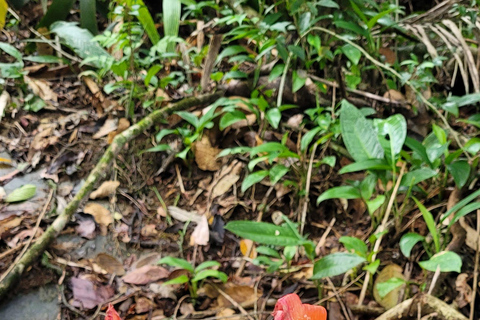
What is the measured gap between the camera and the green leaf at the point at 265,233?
58.4 inches

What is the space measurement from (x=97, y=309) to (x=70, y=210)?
475 mm

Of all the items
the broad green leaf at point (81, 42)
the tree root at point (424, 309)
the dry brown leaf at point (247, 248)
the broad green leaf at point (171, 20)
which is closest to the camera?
the tree root at point (424, 309)

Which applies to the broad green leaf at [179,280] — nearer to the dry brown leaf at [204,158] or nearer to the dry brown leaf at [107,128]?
the dry brown leaf at [204,158]

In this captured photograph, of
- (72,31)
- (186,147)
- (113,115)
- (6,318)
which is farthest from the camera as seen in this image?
(72,31)

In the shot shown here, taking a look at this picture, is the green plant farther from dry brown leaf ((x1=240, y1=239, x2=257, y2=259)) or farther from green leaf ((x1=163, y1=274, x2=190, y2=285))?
dry brown leaf ((x1=240, y1=239, x2=257, y2=259))

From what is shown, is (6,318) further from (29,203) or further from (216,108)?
(216,108)

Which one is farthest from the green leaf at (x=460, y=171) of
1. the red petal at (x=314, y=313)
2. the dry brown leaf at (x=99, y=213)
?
the dry brown leaf at (x=99, y=213)

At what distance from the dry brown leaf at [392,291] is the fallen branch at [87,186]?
4.28 ft

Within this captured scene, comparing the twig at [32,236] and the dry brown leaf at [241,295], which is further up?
the twig at [32,236]

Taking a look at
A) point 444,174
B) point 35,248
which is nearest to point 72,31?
point 35,248

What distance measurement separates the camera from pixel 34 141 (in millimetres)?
2418

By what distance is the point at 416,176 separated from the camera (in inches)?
60.6

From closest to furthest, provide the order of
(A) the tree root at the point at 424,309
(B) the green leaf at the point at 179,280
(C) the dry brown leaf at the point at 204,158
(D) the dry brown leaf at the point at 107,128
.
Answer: (A) the tree root at the point at 424,309 < (B) the green leaf at the point at 179,280 < (C) the dry brown leaf at the point at 204,158 < (D) the dry brown leaf at the point at 107,128

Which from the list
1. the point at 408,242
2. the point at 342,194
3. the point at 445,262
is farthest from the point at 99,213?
the point at 445,262
